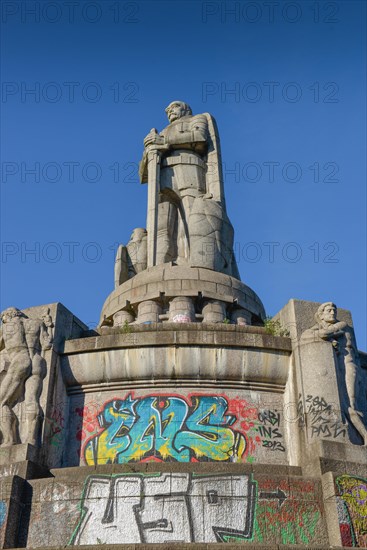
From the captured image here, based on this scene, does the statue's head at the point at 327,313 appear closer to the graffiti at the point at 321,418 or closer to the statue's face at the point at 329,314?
the statue's face at the point at 329,314

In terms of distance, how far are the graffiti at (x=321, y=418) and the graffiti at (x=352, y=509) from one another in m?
1.06

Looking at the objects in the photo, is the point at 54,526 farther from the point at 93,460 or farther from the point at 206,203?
the point at 206,203

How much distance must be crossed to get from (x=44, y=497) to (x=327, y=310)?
559cm

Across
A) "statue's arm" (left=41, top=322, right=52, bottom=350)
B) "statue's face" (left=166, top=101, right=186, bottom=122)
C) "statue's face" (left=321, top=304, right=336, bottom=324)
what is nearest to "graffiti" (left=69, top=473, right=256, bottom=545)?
"statue's arm" (left=41, top=322, right=52, bottom=350)

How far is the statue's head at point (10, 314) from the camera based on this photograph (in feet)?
38.6

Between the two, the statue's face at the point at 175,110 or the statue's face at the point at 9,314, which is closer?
the statue's face at the point at 9,314

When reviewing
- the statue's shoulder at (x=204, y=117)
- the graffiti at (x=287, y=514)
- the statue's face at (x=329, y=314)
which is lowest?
the graffiti at (x=287, y=514)

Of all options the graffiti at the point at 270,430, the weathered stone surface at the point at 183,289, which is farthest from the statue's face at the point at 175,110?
the graffiti at the point at 270,430

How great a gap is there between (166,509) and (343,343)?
4450 mm

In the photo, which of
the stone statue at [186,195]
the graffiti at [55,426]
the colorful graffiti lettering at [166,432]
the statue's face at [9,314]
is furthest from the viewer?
the stone statue at [186,195]

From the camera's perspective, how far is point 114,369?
11.2 metres

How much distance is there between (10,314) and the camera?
1180cm

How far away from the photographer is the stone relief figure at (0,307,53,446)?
10.5 meters

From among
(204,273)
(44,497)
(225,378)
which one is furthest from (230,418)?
(204,273)
